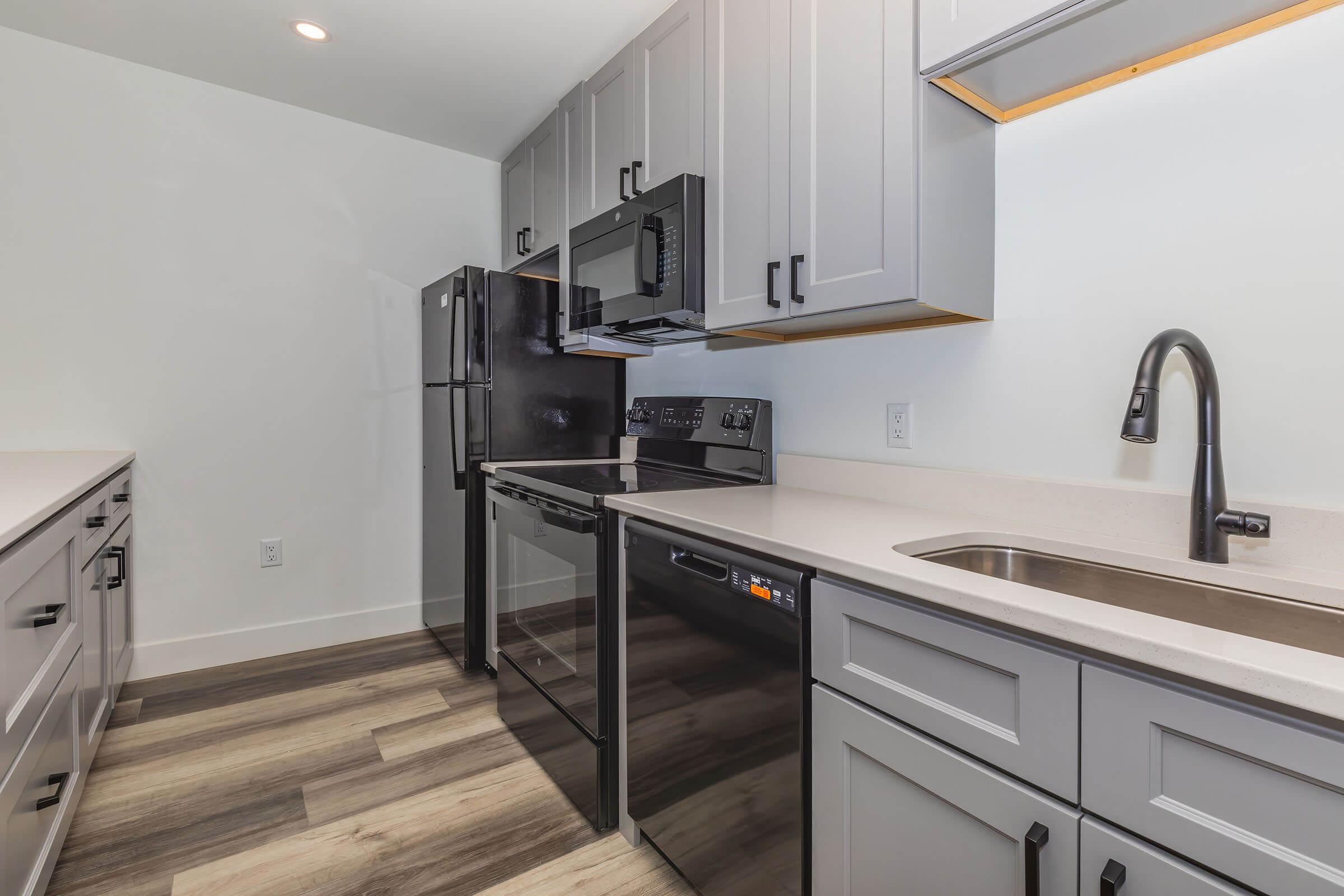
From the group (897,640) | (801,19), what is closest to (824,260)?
(801,19)

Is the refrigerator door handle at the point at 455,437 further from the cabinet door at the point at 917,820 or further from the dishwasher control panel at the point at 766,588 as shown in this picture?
the cabinet door at the point at 917,820

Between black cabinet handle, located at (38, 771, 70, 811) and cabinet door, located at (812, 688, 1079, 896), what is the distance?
152 centimetres

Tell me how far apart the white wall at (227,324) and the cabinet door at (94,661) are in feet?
2.41

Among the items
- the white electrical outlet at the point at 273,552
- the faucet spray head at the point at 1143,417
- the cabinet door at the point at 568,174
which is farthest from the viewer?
the white electrical outlet at the point at 273,552

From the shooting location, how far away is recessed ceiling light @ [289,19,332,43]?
218 cm

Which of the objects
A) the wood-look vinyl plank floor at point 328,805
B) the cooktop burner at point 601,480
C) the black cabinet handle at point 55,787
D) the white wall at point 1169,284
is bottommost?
the wood-look vinyl plank floor at point 328,805

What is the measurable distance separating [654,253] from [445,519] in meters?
1.63

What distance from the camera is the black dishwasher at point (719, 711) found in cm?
112

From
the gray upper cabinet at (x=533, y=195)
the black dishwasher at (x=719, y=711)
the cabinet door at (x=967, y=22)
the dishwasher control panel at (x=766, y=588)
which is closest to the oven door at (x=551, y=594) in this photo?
the black dishwasher at (x=719, y=711)

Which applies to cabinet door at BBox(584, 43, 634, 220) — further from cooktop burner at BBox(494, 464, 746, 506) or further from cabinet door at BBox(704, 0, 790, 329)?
Result: cooktop burner at BBox(494, 464, 746, 506)

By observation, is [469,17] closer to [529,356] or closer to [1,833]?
[529,356]

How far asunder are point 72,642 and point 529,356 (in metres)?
1.67

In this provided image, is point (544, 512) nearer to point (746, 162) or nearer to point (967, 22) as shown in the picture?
point (746, 162)

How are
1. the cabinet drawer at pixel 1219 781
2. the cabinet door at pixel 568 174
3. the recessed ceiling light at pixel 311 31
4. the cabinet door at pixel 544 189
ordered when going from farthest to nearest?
the cabinet door at pixel 544 189
the cabinet door at pixel 568 174
the recessed ceiling light at pixel 311 31
the cabinet drawer at pixel 1219 781
